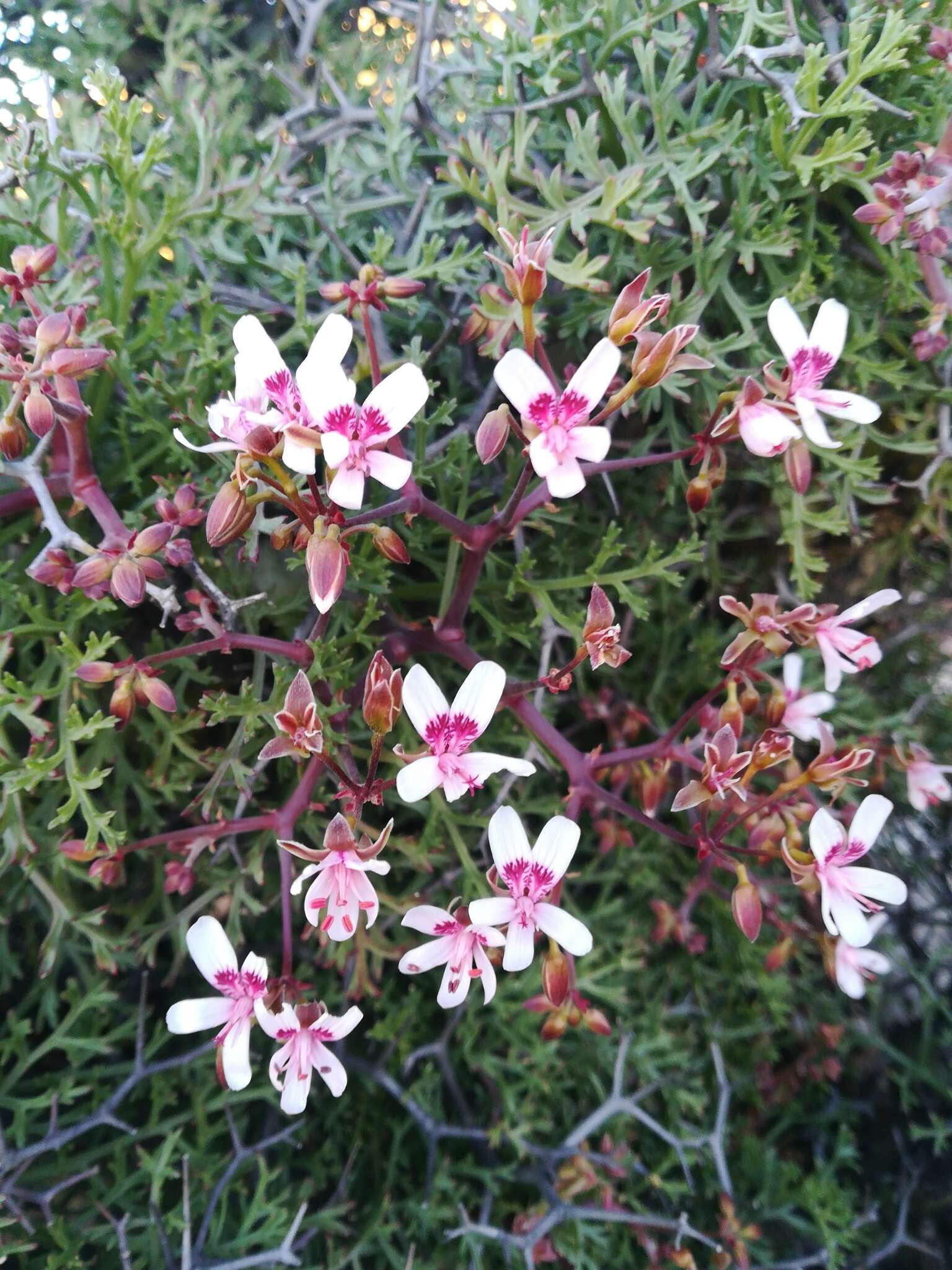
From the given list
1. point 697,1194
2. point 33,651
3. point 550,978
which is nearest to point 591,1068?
point 697,1194

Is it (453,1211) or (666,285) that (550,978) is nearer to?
(453,1211)

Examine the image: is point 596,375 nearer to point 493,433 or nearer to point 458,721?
point 493,433

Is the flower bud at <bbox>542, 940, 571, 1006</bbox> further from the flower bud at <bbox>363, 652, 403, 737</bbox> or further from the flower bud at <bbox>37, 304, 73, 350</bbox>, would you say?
the flower bud at <bbox>37, 304, 73, 350</bbox>

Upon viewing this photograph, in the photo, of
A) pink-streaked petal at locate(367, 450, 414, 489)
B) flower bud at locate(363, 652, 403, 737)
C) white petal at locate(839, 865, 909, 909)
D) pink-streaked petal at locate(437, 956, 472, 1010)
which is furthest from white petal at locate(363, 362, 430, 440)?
white petal at locate(839, 865, 909, 909)

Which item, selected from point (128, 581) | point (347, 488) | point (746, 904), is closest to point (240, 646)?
point (128, 581)

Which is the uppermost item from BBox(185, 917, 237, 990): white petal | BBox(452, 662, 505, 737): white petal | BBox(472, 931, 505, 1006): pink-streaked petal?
BBox(452, 662, 505, 737): white petal

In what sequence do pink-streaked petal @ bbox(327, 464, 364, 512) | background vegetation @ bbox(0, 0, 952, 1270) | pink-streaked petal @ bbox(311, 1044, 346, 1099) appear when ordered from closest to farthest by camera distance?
pink-streaked petal @ bbox(327, 464, 364, 512), pink-streaked petal @ bbox(311, 1044, 346, 1099), background vegetation @ bbox(0, 0, 952, 1270)
